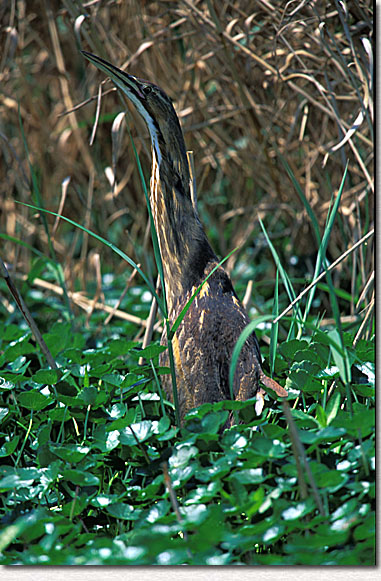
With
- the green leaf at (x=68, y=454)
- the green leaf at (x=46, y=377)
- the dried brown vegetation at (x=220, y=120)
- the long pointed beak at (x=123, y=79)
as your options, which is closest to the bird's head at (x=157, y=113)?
the long pointed beak at (x=123, y=79)

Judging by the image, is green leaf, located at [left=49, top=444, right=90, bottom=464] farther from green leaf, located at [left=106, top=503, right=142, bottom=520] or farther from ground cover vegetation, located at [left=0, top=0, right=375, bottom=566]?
green leaf, located at [left=106, top=503, right=142, bottom=520]

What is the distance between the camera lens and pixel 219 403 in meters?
1.22

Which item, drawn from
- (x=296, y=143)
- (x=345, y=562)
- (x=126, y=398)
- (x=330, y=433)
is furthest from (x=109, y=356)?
(x=296, y=143)

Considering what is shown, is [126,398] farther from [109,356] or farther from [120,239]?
[120,239]

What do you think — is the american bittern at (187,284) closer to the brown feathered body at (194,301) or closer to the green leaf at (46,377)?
the brown feathered body at (194,301)

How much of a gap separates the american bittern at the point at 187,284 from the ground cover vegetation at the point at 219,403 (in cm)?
6

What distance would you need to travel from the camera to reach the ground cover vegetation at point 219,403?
1.06 meters

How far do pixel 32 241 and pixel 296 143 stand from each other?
124cm

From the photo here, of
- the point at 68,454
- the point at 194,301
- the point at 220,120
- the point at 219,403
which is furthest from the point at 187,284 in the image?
the point at 220,120

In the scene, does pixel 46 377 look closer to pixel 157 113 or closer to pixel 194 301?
pixel 194 301

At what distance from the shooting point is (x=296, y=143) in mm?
2461

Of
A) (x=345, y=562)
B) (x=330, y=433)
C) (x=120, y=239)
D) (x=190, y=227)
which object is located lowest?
(x=120, y=239)

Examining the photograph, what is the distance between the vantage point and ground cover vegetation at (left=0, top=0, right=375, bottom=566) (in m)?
1.06

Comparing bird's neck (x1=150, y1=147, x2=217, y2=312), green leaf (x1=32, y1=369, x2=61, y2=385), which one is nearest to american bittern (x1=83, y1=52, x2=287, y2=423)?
bird's neck (x1=150, y1=147, x2=217, y2=312)
